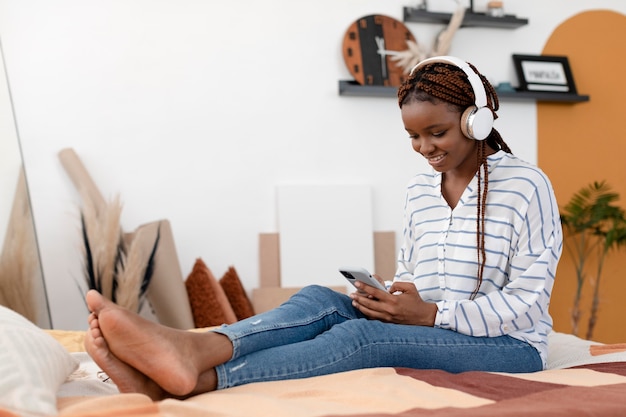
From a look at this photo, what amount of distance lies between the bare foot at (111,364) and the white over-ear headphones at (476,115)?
0.92 metres

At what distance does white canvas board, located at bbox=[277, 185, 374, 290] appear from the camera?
3.52 meters

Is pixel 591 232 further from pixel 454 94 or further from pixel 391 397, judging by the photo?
pixel 391 397

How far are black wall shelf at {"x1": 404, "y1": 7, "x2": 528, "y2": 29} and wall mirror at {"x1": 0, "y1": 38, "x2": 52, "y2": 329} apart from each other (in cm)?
181

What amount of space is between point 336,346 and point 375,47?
2.36 meters

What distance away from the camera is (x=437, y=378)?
60.2 inches

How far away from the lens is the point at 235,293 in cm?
337

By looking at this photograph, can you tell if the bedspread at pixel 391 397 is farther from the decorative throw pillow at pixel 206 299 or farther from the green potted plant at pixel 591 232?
the green potted plant at pixel 591 232

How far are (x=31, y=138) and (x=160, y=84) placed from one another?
582 millimetres

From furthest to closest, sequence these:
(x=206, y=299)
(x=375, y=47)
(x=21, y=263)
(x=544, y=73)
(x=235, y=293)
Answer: (x=544, y=73)
(x=375, y=47)
(x=235, y=293)
(x=206, y=299)
(x=21, y=263)

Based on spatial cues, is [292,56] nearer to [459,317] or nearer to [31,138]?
[31,138]

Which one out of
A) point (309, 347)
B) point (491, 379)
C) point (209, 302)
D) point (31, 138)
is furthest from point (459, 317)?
point (31, 138)

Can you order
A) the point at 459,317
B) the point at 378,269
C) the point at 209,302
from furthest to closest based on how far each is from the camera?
the point at 378,269
the point at 209,302
the point at 459,317

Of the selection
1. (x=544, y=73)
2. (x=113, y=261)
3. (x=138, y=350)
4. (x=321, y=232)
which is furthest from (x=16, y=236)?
(x=544, y=73)

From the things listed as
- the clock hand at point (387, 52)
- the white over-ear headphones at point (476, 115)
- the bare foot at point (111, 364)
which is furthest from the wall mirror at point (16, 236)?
the white over-ear headphones at point (476, 115)
